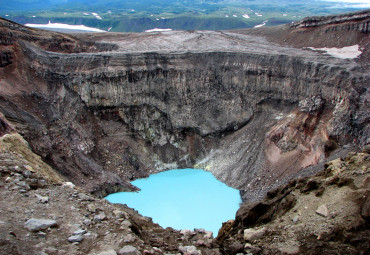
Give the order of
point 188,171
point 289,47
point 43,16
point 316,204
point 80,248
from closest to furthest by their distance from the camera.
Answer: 1. point 80,248
2. point 316,204
3. point 188,171
4. point 289,47
5. point 43,16

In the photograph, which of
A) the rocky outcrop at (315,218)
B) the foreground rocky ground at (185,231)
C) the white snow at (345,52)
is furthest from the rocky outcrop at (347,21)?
the foreground rocky ground at (185,231)

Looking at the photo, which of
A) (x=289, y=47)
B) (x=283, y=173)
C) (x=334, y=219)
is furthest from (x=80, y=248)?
(x=289, y=47)

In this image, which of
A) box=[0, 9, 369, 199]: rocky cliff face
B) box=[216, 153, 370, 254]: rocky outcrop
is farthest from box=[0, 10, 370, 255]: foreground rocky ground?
box=[216, 153, 370, 254]: rocky outcrop

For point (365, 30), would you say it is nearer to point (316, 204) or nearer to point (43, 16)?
point (316, 204)

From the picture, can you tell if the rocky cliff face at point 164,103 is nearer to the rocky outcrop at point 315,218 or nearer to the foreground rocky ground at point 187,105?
the foreground rocky ground at point 187,105

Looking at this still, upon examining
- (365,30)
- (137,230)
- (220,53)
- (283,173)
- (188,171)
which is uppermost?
(365,30)

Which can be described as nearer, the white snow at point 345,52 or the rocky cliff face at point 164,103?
the rocky cliff face at point 164,103
